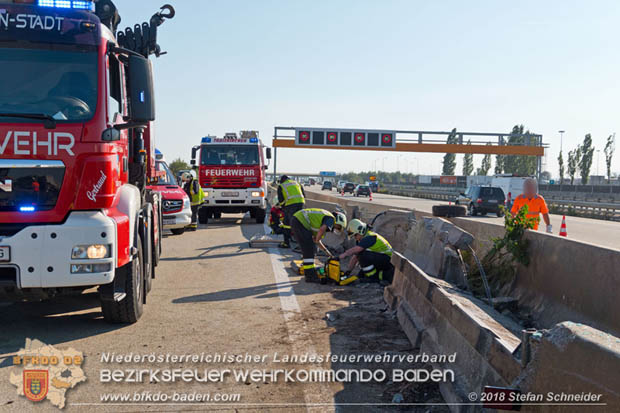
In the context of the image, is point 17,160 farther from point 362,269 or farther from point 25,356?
point 362,269

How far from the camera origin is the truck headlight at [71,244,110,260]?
217 inches

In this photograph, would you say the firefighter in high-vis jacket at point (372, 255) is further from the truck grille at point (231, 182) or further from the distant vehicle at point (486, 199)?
the distant vehicle at point (486, 199)

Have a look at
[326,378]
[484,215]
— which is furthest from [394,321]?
[484,215]

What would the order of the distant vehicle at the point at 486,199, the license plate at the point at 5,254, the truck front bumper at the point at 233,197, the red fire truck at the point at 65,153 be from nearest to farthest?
the license plate at the point at 5,254 → the red fire truck at the point at 65,153 → the truck front bumper at the point at 233,197 → the distant vehicle at the point at 486,199

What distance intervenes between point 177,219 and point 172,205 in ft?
1.36

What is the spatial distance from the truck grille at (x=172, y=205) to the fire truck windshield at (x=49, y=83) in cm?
1069

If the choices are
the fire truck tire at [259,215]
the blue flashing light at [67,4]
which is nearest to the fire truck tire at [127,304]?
the blue flashing light at [67,4]

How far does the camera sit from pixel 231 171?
21.5 m

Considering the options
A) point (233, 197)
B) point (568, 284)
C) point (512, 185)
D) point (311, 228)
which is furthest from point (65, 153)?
point (512, 185)

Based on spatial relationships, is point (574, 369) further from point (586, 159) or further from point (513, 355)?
point (586, 159)

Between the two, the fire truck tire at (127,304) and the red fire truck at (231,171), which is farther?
the red fire truck at (231,171)

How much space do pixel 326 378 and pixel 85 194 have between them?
2816mm

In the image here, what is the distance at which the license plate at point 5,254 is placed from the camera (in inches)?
212

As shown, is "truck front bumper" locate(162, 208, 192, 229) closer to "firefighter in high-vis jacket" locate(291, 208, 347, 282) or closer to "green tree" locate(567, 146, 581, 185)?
"firefighter in high-vis jacket" locate(291, 208, 347, 282)
